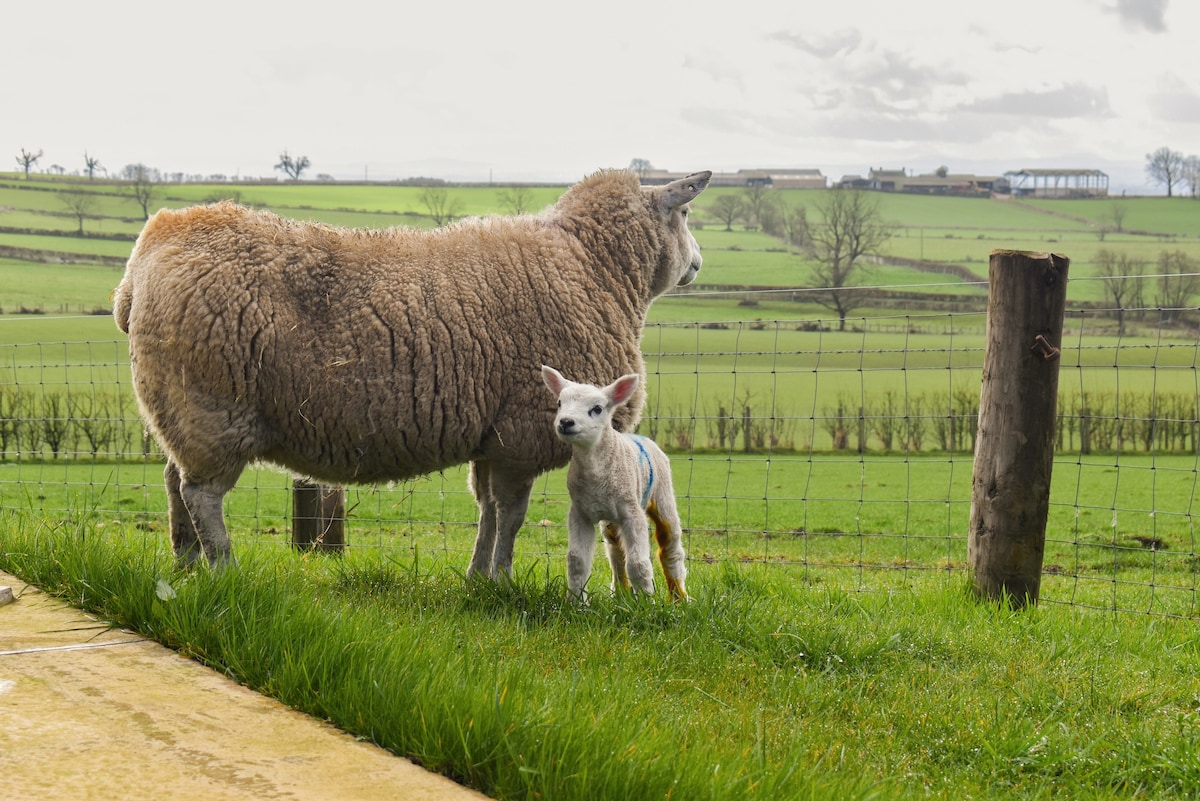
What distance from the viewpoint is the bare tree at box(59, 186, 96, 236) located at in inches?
2856

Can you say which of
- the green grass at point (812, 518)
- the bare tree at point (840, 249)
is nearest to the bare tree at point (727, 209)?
the bare tree at point (840, 249)

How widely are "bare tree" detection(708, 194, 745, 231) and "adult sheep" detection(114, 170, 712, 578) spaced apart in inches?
3517

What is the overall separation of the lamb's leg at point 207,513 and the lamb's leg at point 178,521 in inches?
22.7

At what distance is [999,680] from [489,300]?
334cm

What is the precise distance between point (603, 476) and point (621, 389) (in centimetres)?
47

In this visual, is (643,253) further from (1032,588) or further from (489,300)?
(1032,588)

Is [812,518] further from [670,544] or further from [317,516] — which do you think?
[670,544]

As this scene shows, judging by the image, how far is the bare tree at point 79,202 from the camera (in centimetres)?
7254

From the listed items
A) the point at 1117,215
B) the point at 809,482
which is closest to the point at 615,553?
the point at 809,482

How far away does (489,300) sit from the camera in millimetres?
6309

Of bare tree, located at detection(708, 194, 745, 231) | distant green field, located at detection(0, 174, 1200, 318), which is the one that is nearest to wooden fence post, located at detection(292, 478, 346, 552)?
distant green field, located at detection(0, 174, 1200, 318)

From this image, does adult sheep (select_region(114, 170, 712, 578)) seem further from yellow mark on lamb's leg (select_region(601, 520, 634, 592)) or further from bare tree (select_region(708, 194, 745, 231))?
bare tree (select_region(708, 194, 745, 231))

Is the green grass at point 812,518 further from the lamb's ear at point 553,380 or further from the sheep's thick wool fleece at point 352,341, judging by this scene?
the lamb's ear at point 553,380

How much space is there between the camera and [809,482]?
2223 centimetres
